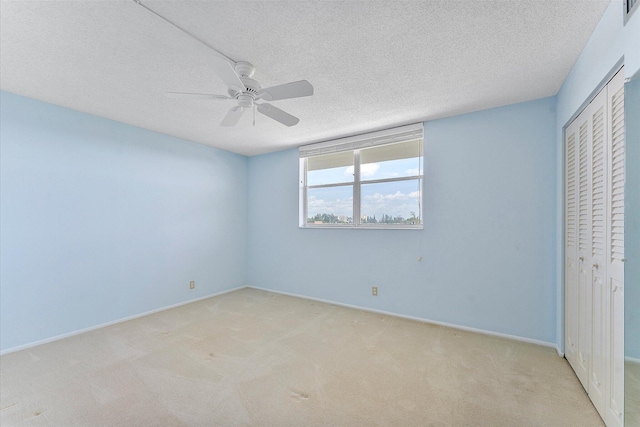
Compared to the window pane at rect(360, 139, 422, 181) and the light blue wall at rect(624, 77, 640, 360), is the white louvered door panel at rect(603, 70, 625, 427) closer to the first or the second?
the light blue wall at rect(624, 77, 640, 360)

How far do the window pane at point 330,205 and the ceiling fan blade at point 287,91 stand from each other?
2.32 meters

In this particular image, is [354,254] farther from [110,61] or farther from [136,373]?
[110,61]

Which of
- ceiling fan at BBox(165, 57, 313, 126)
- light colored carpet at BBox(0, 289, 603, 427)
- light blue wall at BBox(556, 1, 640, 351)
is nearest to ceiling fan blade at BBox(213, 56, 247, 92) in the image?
ceiling fan at BBox(165, 57, 313, 126)

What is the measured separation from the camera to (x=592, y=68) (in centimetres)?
179

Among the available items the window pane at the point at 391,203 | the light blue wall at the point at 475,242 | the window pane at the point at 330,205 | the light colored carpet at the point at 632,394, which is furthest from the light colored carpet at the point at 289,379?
the window pane at the point at 330,205

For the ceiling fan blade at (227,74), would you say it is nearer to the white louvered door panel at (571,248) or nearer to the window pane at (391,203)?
the window pane at (391,203)

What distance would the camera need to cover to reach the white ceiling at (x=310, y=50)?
158 centimetres

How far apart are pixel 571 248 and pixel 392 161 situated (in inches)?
81.6

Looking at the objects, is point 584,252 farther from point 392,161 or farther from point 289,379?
point 289,379

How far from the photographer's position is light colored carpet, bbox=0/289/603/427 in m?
1.73

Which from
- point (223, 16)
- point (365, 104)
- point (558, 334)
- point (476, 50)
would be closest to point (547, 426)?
point (558, 334)

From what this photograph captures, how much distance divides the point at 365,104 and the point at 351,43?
1036 millimetres

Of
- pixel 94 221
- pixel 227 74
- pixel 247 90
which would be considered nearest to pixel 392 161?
pixel 247 90

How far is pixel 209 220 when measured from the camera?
14.8 ft
